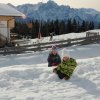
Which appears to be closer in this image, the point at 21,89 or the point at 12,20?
the point at 21,89

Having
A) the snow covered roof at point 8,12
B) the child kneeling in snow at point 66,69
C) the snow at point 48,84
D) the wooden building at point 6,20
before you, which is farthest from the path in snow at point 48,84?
the snow covered roof at point 8,12

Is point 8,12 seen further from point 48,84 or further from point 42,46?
point 48,84

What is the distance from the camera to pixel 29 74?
12.7m

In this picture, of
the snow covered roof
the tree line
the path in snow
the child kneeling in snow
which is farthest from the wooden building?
the tree line

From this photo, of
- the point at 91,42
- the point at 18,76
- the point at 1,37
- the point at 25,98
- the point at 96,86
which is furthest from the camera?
the point at 1,37

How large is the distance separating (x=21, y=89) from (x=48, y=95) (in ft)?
4.03

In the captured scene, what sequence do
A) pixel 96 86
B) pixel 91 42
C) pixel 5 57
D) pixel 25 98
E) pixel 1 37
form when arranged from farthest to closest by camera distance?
pixel 1 37
pixel 91 42
pixel 5 57
pixel 96 86
pixel 25 98

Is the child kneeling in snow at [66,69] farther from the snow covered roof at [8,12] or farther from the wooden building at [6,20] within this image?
the snow covered roof at [8,12]

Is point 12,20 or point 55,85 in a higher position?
point 12,20

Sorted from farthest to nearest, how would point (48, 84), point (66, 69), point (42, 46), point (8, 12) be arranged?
1. point (8, 12)
2. point (42, 46)
3. point (66, 69)
4. point (48, 84)

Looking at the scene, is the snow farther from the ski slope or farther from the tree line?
the tree line

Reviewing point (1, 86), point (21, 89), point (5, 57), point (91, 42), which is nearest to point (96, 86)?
point (21, 89)

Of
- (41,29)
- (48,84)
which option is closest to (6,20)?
(48,84)

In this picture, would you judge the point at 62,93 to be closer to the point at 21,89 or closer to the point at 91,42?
the point at 21,89
